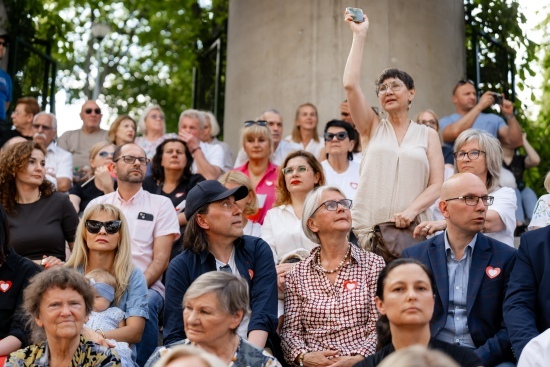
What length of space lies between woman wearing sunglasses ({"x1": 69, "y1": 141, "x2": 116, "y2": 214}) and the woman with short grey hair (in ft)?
14.2

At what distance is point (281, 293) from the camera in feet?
22.4

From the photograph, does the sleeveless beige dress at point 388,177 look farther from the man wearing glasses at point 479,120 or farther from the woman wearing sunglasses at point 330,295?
the man wearing glasses at point 479,120

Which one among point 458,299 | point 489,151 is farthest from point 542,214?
point 458,299

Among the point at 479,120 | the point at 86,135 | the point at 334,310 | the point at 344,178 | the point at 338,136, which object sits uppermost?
the point at 479,120

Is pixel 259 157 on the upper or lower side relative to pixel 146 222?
upper

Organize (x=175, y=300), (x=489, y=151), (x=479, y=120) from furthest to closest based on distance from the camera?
1. (x=479, y=120)
2. (x=489, y=151)
3. (x=175, y=300)

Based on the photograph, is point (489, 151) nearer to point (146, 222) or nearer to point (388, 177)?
point (388, 177)

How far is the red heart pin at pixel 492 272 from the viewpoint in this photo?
6.12 meters

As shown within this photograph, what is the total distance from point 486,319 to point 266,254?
58.9 inches

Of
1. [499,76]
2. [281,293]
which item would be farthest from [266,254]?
[499,76]

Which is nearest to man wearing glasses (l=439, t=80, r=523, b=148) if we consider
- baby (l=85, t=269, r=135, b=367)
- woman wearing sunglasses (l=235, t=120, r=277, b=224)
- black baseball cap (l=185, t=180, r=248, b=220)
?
woman wearing sunglasses (l=235, t=120, r=277, b=224)

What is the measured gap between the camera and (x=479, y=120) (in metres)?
10.8

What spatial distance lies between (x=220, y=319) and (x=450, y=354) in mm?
1220

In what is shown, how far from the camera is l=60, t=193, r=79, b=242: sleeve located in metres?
7.98
